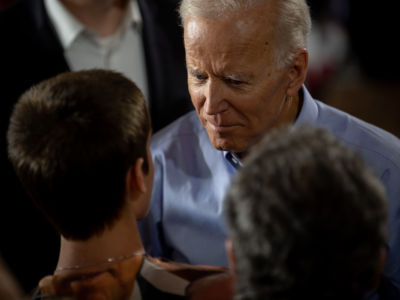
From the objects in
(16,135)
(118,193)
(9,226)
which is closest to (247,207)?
(118,193)

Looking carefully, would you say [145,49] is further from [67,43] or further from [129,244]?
[129,244]

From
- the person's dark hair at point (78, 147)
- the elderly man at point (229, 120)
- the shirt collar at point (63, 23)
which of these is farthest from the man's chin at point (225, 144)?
the shirt collar at point (63, 23)

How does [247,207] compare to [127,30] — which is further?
[127,30]

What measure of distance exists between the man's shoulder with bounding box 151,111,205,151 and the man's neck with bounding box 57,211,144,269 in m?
0.64

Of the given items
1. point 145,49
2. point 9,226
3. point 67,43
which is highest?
point 67,43

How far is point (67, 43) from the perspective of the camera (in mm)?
2229

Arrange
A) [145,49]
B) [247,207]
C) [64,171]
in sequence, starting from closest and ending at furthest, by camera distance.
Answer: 1. [247,207]
2. [64,171]
3. [145,49]

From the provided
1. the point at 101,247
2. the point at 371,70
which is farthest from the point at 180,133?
the point at 371,70

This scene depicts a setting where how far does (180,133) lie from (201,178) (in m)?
0.20

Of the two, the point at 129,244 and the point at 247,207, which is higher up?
the point at 247,207

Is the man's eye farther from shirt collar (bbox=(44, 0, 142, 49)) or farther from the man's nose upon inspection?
shirt collar (bbox=(44, 0, 142, 49))

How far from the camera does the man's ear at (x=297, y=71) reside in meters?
1.71

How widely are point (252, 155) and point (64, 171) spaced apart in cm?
48

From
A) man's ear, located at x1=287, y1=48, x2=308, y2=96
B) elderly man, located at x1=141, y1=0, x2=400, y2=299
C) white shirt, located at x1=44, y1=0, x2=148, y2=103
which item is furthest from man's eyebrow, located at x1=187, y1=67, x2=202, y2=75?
white shirt, located at x1=44, y1=0, x2=148, y2=103
